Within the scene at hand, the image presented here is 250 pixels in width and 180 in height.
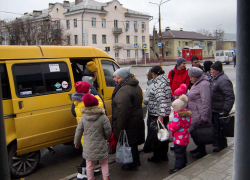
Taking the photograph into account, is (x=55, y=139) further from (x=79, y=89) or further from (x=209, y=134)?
(x=209, y=134)

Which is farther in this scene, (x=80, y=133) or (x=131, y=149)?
(x=131, y=149)

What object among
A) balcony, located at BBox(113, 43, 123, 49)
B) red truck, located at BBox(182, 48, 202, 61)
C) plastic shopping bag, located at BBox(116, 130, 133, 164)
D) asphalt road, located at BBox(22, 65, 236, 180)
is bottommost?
asphalt road, located at BBox(22, 65, 236, 180)

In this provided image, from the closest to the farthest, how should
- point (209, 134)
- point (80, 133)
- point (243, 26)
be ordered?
point (243, 26) → point (80, 133) → point (209, 134)

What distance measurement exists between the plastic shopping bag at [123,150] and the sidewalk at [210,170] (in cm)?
79

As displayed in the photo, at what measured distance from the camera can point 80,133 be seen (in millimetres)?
4004

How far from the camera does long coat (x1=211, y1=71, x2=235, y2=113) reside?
5.07 metres

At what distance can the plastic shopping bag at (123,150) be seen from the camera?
4.48 meters

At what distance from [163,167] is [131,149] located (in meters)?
0.79

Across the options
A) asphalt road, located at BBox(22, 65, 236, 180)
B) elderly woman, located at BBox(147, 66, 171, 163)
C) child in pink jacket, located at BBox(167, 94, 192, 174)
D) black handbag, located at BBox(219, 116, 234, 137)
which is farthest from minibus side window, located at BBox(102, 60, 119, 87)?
black handbag, located at BBox(219, 116, 234, 137)

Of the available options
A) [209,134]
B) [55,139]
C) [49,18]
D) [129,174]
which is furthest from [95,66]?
[49,18]

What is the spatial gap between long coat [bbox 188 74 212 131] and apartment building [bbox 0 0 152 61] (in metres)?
44.7

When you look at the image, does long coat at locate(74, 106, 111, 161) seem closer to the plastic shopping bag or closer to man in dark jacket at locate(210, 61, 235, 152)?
the plastic shopping bag

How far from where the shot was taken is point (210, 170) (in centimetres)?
415

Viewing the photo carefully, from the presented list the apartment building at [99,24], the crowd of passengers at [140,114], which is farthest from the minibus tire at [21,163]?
the apartment building at [99,24]
